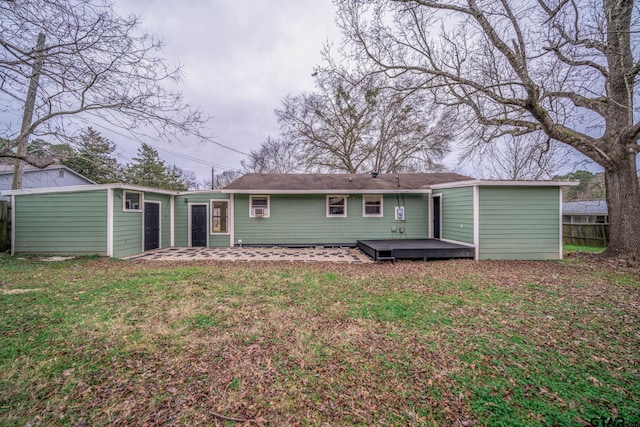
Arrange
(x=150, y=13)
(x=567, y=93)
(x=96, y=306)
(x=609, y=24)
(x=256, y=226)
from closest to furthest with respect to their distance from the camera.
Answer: (x=96, y=306) → (x=150, y=13) → (x=609, y=24) → (x=567, y=93) → (x=256, y=226)

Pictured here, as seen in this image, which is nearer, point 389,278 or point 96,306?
point 96,306

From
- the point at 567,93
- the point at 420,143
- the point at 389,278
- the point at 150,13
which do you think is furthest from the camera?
the point at 420,143

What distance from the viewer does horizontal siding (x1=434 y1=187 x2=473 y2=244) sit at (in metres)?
8.15

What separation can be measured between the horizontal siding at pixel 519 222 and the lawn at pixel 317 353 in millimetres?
2923

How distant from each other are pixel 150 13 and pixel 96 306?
5365 millimetres

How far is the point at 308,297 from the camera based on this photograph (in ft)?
14.2

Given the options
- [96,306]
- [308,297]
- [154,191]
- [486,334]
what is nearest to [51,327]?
[96,306]

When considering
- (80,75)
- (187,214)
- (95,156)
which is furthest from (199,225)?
(80,75)

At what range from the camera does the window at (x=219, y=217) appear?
10.5 meters

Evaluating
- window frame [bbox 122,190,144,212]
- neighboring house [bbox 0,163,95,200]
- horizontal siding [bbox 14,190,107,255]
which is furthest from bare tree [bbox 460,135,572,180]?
neighboring house [bbox 0,163,95,200]

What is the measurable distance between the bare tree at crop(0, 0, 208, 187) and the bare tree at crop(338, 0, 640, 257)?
218 inches

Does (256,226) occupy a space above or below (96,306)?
above

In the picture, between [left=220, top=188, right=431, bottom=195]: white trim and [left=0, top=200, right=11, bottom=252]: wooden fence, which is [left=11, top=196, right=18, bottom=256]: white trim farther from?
[left=220, top=188, right=431, bottom=195]: white trim

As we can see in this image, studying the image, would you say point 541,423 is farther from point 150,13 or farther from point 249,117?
point 249,117
